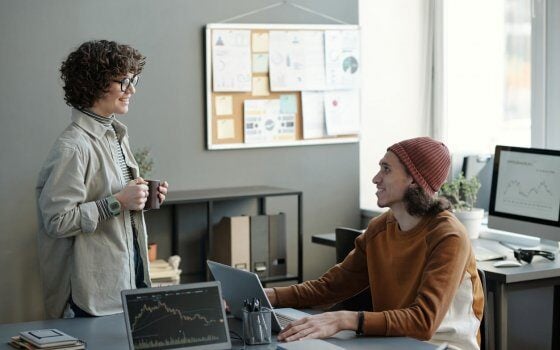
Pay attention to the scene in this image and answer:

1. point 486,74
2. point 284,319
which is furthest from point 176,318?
point 486,74

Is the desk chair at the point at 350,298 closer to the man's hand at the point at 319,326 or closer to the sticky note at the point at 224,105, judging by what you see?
the man's hand at the point at 319,326

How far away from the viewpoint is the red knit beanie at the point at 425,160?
2756 mm

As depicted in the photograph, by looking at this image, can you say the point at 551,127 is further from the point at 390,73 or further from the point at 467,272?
the point at 467,272

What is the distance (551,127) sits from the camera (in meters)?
4.62

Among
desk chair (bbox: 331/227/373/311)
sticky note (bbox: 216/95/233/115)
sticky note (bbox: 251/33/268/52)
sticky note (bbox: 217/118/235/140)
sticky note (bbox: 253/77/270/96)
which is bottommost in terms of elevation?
desk chair (bbox: 331/227/373/311)

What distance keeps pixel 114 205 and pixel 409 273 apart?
3.26 feet

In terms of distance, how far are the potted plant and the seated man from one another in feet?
4.98

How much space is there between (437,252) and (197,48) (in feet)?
8.67

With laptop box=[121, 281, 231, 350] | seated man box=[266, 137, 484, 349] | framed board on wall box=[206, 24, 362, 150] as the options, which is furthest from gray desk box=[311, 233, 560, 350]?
framed board on wall box=[206, 24, 362, 150]

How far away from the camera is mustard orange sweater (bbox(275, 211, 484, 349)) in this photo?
2.49 m

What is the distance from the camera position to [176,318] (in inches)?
88.8

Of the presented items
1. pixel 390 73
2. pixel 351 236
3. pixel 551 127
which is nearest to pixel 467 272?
pixel 351 236

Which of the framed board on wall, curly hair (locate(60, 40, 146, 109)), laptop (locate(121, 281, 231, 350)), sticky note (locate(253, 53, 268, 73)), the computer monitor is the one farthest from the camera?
sticky note (locate(253, 53, 268, 73))

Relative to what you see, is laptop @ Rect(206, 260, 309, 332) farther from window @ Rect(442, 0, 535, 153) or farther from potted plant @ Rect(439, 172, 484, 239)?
window @ Rect(442, 0, 535, 153)
